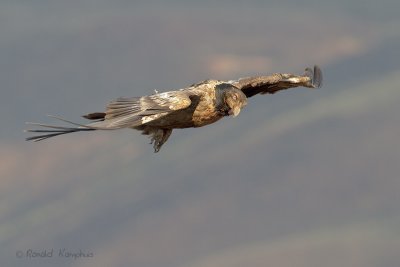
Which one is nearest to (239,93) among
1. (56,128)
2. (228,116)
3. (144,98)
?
(228,116)

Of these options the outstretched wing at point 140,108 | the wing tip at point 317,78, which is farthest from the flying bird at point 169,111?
the wing tip at point 317,78

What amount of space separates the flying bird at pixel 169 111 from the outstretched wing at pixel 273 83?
304 millimetres

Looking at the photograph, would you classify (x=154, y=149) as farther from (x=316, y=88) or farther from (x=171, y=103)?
(x=316, y=88)

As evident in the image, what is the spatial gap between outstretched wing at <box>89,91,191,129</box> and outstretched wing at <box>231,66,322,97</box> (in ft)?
12.9

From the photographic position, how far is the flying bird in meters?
31.6

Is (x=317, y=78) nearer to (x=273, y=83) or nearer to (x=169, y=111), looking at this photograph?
(x=273, y=83)

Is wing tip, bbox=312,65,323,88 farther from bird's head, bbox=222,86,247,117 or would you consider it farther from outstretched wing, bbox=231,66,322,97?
bird's head, bbox=222,86,247,117

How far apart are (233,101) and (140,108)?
9.22ft

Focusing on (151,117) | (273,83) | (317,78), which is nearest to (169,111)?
(151,117)

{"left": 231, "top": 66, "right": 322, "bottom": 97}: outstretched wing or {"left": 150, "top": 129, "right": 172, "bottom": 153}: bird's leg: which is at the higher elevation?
{"left": 231, "top": 66, "right": 322, "bottom": 97}: outstretched wing

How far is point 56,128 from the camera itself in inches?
1208

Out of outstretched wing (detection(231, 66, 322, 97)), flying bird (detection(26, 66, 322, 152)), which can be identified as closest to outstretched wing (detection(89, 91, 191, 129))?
flying bird (detection(26, 66, 322, 152))

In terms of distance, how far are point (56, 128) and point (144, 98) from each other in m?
3.27

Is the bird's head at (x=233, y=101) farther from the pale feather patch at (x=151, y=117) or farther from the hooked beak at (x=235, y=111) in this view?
the pale feather patch at (x=151, y=117)
